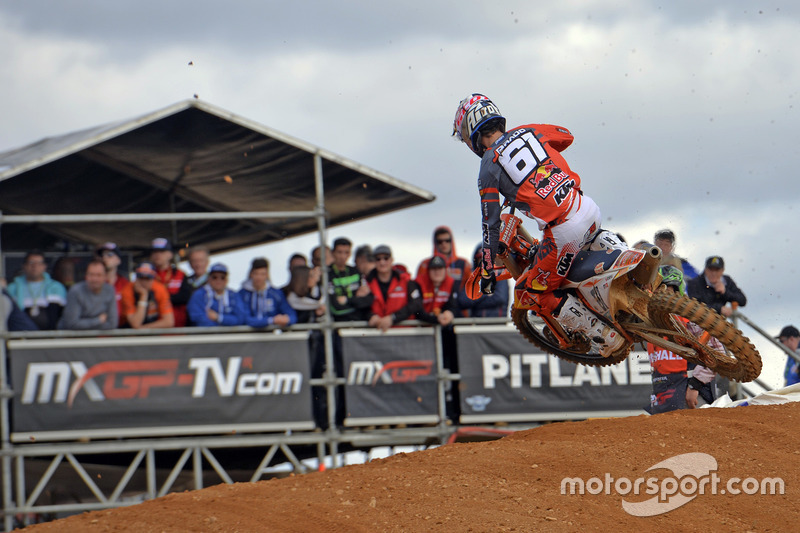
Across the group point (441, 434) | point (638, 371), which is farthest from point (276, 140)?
point (638, 371)

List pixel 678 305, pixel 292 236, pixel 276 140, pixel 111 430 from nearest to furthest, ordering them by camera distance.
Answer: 1. pixel 678 305
2. pixel 111 430
3. pixel 276 140
4. pixel 292 236

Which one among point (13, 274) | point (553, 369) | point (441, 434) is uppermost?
point (13, 274)

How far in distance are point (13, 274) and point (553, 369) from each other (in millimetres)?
7964

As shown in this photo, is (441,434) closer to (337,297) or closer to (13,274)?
(337,297)

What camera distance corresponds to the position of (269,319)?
10.9 m

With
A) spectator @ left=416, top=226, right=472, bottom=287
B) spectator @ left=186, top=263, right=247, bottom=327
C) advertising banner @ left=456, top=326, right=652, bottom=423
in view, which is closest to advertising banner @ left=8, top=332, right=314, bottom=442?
spectator @ left=186, top=263, right=247, bottom=327

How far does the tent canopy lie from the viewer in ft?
36.8

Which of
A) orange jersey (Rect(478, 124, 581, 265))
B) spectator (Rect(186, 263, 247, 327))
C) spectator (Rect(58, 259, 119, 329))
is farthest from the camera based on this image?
spectator (Rect(186, 263, 247, 327))

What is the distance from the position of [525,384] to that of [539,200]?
4.80 meters

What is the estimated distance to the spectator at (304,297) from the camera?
1147cm

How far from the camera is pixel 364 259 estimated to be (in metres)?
12.6

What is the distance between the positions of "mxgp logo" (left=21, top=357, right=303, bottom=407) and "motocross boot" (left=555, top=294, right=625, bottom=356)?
4.44m

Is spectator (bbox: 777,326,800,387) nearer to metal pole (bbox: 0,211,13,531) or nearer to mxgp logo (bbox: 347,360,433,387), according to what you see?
mxgp logo (bbox: 347,360,433,387)

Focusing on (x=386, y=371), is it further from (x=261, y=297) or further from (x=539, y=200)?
(x=539, y=200)
